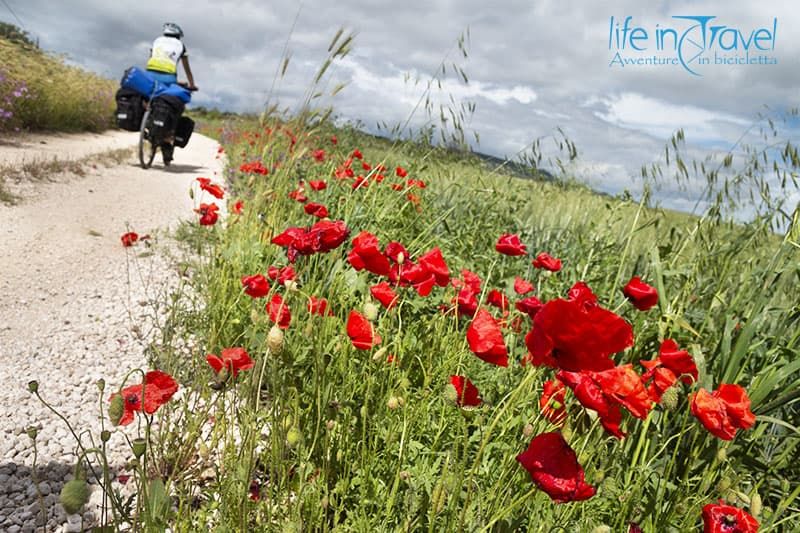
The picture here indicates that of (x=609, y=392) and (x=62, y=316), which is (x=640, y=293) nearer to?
(x=609, y=392)

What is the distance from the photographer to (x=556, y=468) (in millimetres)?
902

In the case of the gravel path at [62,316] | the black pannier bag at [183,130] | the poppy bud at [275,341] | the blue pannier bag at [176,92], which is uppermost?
the blue pannier bag at [176,92]

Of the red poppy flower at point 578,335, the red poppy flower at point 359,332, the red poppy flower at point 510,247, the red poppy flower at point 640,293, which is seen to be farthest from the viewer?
the red poppy flower at point 510,247

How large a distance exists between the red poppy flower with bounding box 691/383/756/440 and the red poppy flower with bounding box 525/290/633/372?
52cm

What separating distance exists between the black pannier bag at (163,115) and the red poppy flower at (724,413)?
7231 millimetres

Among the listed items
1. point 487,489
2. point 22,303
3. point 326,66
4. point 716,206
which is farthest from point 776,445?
point 22,303

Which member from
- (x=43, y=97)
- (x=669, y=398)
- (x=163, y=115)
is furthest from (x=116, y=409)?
(x=43, y=97)

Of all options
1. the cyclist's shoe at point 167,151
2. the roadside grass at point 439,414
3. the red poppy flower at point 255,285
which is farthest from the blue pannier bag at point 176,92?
the red poppy flower at point 255,285

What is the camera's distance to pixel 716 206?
229 centimetres

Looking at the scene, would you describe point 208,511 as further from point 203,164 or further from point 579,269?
point 203,164

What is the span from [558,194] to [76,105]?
10.6m

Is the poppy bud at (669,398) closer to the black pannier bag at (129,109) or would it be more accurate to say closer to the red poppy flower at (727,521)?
the red poppy flower at (727,521)

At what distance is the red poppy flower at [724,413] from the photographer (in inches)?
48.6

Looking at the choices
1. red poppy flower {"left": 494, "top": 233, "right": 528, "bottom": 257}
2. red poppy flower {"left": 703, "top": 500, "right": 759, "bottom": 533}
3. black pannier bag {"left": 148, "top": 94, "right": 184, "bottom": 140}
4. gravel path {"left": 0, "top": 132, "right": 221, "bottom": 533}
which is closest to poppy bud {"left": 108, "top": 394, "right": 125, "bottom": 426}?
gravel path {"left": 0, "top": 132, "right": 221, "bottom": 533}
